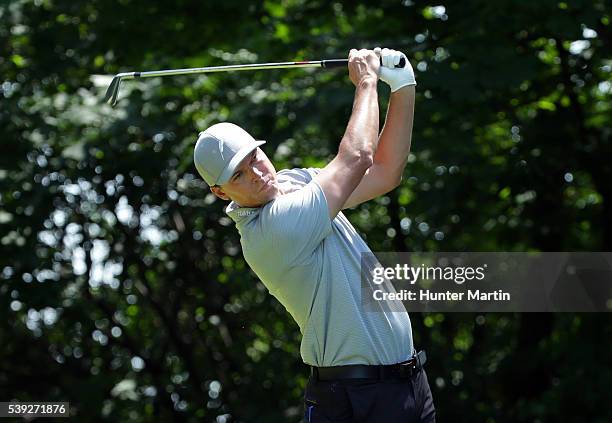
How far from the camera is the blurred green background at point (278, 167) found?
549cm

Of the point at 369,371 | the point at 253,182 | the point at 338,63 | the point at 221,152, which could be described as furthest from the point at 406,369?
the point at 338,63

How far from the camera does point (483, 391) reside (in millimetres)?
6691

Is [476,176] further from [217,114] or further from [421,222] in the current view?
[217,114]

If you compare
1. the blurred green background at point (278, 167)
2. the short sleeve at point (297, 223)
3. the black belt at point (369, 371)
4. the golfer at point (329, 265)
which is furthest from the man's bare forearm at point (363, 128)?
the blurred green background at point (278, 167)

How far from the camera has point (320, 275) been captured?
2785 millimetres

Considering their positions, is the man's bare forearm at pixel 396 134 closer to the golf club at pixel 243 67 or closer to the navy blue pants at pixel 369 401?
the golf club at pixel 243 67

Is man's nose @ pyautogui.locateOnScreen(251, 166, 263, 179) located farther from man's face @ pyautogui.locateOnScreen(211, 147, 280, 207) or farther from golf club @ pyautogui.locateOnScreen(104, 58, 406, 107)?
golf club @ pyautogui.locateOnScreen(104, 58, 406, 107)

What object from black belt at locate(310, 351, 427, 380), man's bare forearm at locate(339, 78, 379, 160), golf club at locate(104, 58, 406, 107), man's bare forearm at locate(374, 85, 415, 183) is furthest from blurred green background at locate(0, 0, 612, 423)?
black belt at locate(310, 351, 427, 380)

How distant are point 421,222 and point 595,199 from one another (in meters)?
1.21

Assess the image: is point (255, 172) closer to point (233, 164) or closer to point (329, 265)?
point (233, 164)

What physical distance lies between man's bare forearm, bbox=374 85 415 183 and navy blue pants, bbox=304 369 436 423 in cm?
64

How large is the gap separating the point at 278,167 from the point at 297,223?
3765 millimetres

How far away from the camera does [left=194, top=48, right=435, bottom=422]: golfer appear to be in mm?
2711

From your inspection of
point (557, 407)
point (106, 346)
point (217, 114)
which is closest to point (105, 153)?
point (217, 114)
